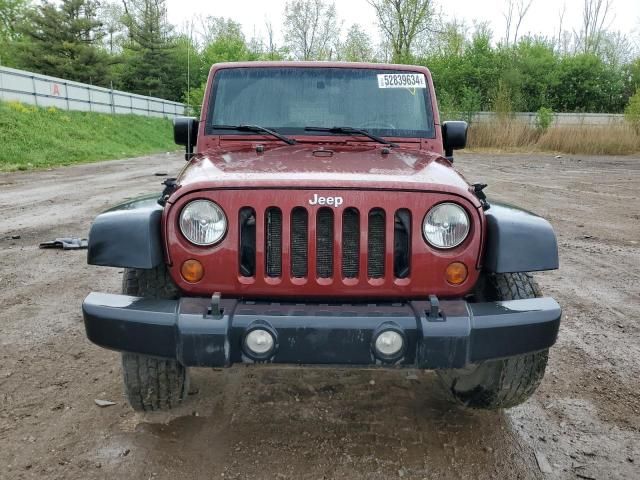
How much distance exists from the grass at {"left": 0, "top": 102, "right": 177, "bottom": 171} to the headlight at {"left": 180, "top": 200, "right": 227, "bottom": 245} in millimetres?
14104

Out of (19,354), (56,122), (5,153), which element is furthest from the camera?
(56,122)

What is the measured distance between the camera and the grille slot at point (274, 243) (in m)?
2.24

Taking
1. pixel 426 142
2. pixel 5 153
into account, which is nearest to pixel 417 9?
pixel 5 153

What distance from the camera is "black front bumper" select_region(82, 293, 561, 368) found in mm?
2039

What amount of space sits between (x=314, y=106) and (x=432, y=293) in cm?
164

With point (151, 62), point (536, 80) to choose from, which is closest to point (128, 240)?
point (536, 80)

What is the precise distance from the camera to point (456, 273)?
7.47 feet

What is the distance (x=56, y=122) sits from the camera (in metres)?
20.9

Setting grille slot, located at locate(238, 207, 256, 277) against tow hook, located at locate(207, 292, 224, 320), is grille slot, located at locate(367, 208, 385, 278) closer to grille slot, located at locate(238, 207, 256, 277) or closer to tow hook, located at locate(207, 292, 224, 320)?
grille slot, located at locate(238, 207, 256, 277)

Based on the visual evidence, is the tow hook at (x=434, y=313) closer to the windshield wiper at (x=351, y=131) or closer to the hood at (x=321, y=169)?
the hood at (x=321, y=169)

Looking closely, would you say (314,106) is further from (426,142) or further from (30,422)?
(30,422)

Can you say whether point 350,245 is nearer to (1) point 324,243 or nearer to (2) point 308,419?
(1) point 324,243

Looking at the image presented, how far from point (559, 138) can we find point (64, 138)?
1941 cm

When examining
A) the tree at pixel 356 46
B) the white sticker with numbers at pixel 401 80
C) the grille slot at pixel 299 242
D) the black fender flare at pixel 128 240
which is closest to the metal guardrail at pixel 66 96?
the tree at pixel 356 46
